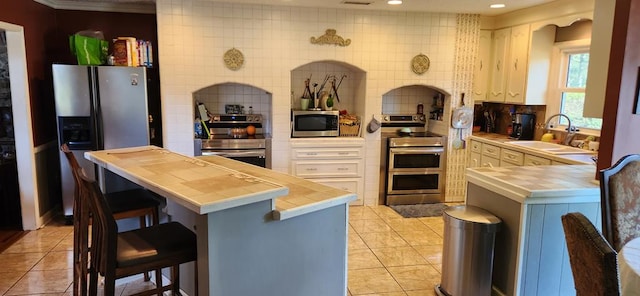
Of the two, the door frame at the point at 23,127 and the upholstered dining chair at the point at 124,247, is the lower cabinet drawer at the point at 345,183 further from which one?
the upholstered dining chair at the point at 124,247

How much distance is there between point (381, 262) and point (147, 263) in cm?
221

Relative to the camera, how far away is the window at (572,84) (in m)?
4.63

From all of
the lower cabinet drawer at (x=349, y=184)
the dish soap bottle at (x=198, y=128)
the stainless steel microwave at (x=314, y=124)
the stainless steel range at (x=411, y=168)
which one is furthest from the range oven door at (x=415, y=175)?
the dish soap bottle at (x=198, y=128)

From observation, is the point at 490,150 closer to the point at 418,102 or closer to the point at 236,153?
the point at 418,102

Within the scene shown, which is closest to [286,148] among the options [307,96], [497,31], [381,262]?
[307,96]

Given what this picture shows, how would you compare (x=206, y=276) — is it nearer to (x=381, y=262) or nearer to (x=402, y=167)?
(x=381, y=262)

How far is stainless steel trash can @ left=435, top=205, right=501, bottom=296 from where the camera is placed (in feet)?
9.05

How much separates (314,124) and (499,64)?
2411mm

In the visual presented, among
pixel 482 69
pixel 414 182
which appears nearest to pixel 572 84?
pixel 482 69

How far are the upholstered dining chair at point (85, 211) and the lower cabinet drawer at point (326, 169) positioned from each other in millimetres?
2368

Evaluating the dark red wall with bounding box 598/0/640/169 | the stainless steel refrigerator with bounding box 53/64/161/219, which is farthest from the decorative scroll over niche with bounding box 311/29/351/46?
the dark red wall with bounding box 598/0/640/169

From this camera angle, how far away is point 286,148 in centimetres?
507

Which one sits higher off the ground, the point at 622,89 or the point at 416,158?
the point at 622,89

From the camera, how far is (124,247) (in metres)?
1.94
